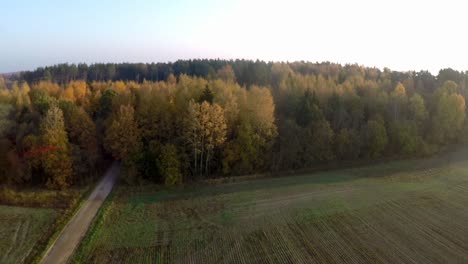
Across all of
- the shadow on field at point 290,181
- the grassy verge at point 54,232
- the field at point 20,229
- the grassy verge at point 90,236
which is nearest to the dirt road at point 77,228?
the grassy verge at point 54,232

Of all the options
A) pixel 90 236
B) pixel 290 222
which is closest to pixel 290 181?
pixel 290 222

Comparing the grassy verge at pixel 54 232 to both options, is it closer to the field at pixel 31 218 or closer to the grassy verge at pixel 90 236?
the field at pixel 31 218

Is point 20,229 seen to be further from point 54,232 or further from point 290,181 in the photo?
point 290,181

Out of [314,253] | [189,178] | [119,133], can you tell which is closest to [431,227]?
[314,253]

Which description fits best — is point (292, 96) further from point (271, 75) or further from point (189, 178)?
point (271, 75)

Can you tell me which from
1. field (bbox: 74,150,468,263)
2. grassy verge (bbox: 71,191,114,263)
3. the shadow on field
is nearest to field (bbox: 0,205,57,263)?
→ grassy verge (bbox: 71,191,114,263)

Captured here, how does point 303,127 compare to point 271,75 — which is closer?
point 303,127

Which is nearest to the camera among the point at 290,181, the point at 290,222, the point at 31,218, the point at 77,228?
the point at 77,228
